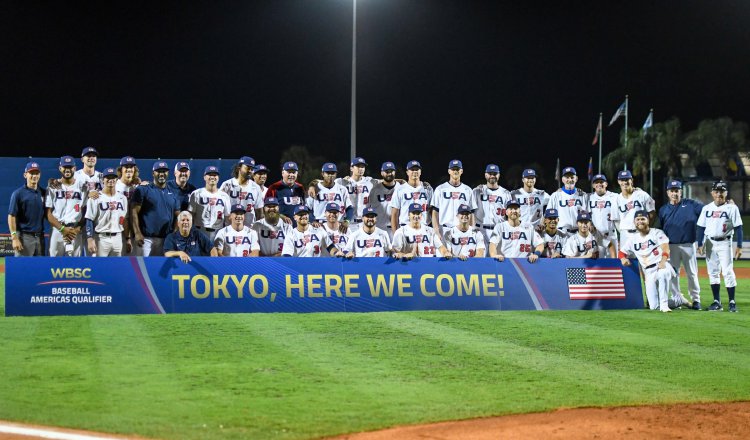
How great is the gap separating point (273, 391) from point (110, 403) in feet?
4.00

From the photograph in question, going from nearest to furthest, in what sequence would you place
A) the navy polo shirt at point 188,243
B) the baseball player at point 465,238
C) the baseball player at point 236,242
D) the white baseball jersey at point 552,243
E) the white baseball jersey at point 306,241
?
1. the navy polo shirt at point 188,243
2. the baseball player at point 236,242
3. the white baseball jersey at point 306,241
4. the baseball player at point 465,238
5. the white baseball jersey at point 552,243

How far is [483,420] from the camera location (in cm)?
600

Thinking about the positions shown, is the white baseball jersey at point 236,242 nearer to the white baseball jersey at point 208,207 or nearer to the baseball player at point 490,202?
the white baseball jersey at point 208,207

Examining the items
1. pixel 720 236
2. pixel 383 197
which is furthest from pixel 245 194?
pixel 720 236

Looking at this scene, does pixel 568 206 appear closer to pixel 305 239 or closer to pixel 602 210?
pixel 602 210

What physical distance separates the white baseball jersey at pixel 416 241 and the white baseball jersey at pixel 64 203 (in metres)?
4.65

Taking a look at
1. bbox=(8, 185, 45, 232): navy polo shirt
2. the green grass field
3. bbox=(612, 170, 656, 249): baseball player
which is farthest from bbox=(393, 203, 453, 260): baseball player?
bbox=(8, 185, 45, 232): navy polo shirt

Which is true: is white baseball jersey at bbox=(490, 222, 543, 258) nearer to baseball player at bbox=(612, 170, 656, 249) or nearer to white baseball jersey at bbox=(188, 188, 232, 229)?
baseball player at bbox=(612, 170, 656, 249)

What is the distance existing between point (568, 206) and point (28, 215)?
821 centimetres

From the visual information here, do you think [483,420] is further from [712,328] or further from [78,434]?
[712,328]

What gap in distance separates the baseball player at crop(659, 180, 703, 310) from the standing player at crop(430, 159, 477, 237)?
3.17 m

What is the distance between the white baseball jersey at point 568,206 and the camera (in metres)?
13.8

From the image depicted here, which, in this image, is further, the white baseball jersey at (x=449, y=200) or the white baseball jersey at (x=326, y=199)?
the white baseball jersey at (x=449, y=200)

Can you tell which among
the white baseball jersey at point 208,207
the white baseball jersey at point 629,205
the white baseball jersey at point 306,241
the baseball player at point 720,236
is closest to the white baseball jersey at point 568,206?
the white baseball jersey at point 629,205
